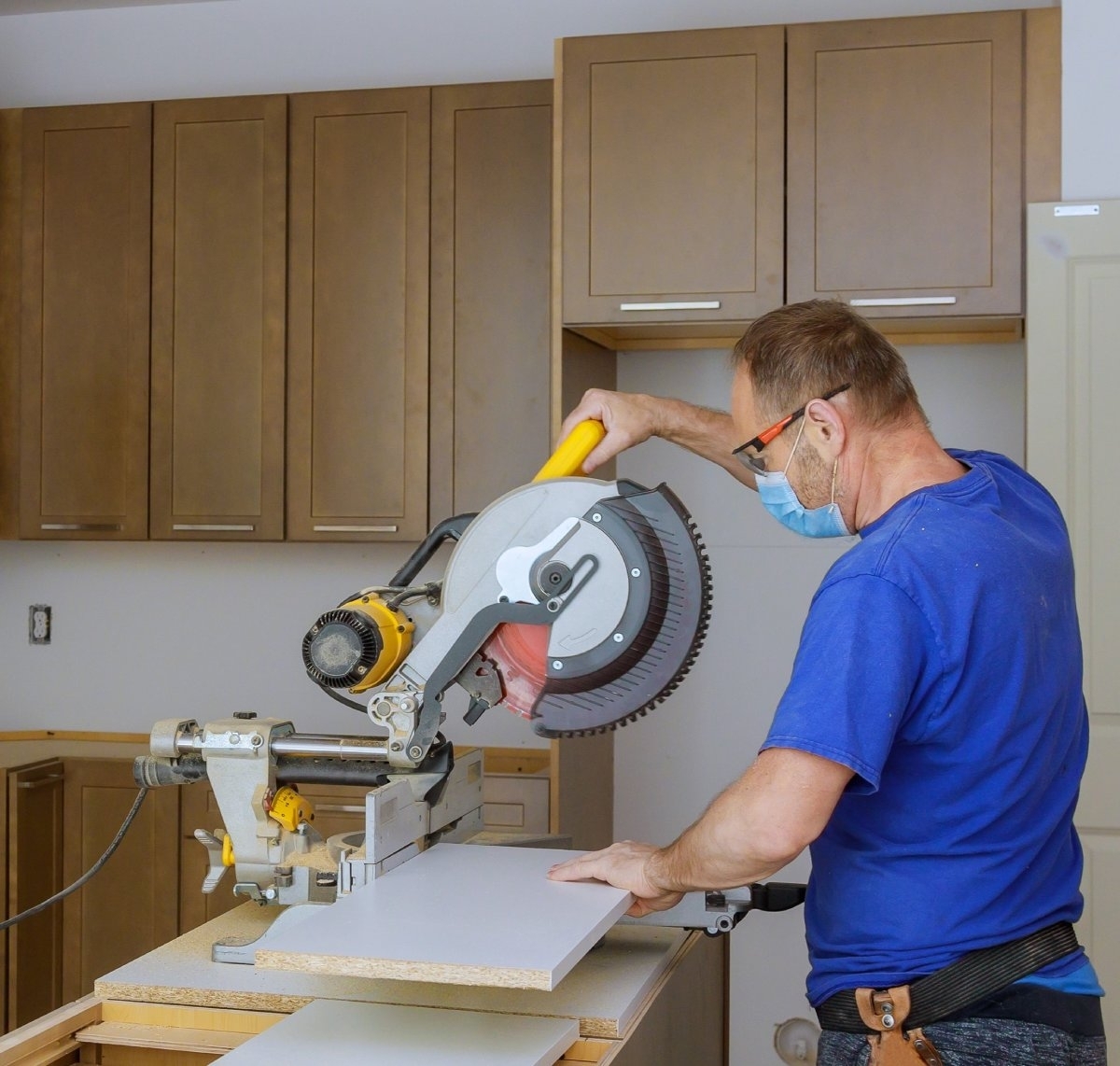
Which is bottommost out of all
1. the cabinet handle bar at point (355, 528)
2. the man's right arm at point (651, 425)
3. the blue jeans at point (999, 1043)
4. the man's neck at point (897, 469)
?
the blue jeans at point (999, 1043)

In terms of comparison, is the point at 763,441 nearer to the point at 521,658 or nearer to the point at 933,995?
the point at 521,658

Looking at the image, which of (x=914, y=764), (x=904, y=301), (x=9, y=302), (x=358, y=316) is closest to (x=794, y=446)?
(x=914, y=764)

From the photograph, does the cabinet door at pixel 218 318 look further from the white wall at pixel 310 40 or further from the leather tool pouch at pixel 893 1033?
the leather tool pouch at pixel 893 1033

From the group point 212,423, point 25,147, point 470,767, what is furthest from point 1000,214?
point 25,147

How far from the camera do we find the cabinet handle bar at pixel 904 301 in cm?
262

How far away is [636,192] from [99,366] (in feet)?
4.76

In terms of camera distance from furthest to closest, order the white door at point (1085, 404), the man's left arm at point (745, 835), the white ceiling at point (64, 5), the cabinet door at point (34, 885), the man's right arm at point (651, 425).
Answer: the white ceiling at point (64, 5) → the cabinet door at point (34, 885) → the white door at point (1085, 404) → the man's right arm at point (651, 425) → the man's left arm at point (745, 835)

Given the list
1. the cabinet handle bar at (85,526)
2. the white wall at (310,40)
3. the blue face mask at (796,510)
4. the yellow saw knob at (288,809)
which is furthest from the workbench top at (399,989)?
the white wall at (310,40)

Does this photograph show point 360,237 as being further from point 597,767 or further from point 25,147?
point 597,767

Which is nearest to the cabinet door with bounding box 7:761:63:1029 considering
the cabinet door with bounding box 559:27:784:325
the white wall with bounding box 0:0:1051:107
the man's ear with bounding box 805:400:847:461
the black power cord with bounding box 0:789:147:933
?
the black power cord with bounding box 0:789:147:933

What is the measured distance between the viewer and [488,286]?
306 centimetres

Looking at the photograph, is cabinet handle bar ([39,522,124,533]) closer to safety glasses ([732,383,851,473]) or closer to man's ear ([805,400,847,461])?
safety glasses ([732,383,851,473])

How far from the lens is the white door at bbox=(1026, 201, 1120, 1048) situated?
8.33 ft

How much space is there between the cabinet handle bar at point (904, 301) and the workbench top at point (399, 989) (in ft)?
4.97
